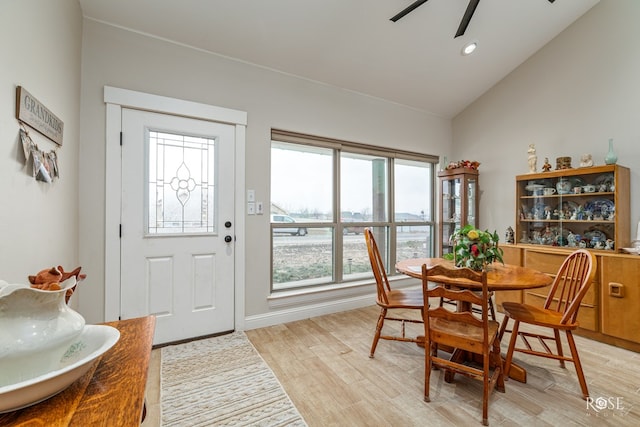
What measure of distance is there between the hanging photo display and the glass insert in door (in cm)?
77

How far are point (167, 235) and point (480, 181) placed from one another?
4.00 meters

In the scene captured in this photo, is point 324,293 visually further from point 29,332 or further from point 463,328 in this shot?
point 29,332

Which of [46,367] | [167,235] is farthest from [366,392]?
[167,235]

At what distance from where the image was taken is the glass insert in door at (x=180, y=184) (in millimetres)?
2488

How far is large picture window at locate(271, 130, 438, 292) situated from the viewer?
320cm

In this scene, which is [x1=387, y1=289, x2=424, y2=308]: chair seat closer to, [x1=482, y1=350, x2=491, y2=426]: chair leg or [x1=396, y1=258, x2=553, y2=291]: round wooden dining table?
[x1=396, y1=258, x2=553, y2=291]: round wooden dining table

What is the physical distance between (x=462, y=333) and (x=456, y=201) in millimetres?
2669

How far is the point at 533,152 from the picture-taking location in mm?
3318

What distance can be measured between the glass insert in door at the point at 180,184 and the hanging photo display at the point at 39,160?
2.53ft

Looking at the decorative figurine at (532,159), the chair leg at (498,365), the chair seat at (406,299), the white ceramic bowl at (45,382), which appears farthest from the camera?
the decorative figurine at (532,159)

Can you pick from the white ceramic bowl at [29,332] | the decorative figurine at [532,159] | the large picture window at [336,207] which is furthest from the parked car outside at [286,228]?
the decorative figurine at [532,159]

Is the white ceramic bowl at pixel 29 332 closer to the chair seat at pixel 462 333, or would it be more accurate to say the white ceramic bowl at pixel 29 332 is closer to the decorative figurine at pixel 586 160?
the chair seat at pixel 462 333

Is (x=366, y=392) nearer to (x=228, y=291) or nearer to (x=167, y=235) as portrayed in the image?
(x=228, y=291)

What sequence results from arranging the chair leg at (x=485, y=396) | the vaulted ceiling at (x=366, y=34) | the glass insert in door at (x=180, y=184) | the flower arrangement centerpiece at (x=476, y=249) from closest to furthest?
the chair leg at (x=485, y=396), the flower arrangement centerpiece at (x=476, y=249), the vaulted ceiling at (x=366, y=34), the glass insert in door at (x=180, y=184)
